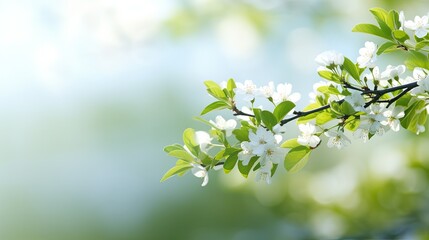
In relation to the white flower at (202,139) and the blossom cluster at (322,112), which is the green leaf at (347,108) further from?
the white flower at (202,139)

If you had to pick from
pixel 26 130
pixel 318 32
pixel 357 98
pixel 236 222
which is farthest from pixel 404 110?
pixel 26 130

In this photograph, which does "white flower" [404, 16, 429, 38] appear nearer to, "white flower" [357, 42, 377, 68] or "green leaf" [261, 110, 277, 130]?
"white flower" [357, 42, 377, 68]

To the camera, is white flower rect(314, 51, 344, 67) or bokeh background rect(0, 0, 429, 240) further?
bokeh background rect(0, 0, 429, 240)

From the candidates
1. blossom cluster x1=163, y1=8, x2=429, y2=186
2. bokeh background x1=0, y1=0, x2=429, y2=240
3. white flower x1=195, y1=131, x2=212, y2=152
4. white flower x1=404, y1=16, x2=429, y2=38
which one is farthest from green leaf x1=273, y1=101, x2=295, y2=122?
bokeh background x1=0, y1=0, x2=429, y2=240

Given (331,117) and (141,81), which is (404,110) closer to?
(331,117)

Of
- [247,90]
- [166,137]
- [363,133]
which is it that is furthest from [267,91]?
[166,137]

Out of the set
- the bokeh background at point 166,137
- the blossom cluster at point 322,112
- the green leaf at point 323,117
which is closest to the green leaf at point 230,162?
the blossom cluster at point 322,112
